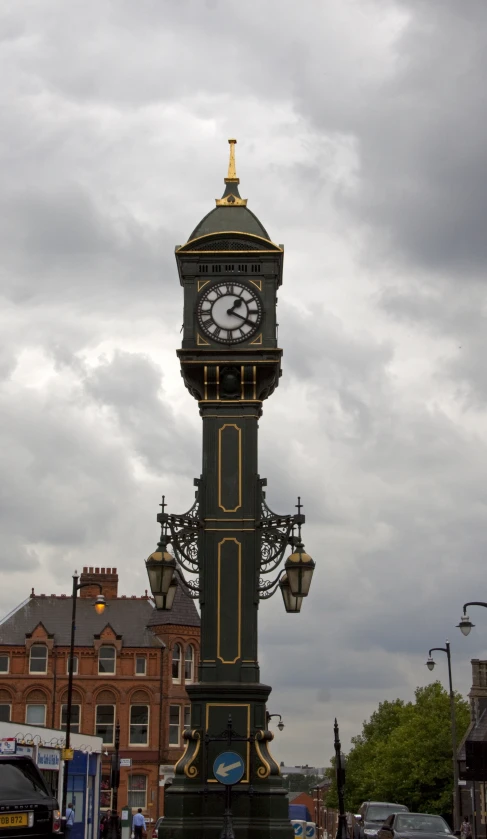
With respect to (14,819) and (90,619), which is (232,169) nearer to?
(14,819)

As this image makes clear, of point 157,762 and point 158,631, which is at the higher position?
point 158,631

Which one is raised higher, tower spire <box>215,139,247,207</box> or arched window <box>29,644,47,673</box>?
tower spire <box>215,139,247,207</box>

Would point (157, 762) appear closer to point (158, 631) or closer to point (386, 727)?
point (158, 631)

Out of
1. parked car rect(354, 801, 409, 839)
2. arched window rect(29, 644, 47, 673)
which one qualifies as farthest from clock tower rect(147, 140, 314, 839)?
arched window rect(29, 644, 47, 673)

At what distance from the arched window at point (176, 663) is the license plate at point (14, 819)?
4989 cm

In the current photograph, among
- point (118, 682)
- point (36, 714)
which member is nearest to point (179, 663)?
point (118, 682)

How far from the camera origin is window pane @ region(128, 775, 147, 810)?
60656mm

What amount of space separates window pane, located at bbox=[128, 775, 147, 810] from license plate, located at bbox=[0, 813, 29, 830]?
49.4 metres

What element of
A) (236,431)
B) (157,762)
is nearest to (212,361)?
(236,431)

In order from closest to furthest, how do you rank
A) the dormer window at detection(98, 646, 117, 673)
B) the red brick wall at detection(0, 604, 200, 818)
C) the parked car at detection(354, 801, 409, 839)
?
the parked car at detection(354, 801, 409, 839)
the red brick wall at detection(0, 604, 200, 818)
the dormer window at detection(98, 646, 117, 673)

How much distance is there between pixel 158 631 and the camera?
63.8m

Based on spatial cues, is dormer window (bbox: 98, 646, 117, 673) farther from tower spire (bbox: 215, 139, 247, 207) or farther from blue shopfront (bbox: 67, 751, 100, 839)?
tower spire (bbox: 215, 139, 247, 207)

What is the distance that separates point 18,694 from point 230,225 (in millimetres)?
46470

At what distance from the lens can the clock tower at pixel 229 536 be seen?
61.2 ft
